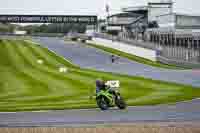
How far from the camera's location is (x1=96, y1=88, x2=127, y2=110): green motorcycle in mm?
27375

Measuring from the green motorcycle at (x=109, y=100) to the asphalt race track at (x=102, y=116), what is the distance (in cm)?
33

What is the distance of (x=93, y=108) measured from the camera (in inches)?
1120

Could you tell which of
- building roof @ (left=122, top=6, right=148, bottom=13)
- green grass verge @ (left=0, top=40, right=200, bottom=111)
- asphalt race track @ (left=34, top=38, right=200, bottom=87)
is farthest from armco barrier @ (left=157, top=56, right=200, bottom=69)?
building roof @ (left=122, top=6, right=148, bottom=13)

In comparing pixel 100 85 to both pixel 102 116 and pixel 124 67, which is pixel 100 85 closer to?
pixel 102 116

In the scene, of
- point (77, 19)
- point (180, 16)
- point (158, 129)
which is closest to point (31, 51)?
point (180, 16)

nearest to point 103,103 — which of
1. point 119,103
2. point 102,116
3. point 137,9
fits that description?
point 119,103

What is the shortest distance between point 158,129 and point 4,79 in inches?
1421

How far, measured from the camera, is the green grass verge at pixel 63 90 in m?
30.8

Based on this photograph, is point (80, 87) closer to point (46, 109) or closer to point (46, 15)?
point (46, 109)

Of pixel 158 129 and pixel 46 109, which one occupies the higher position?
pixel 158 129

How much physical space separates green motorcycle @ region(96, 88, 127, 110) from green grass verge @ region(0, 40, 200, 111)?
5.40 feet

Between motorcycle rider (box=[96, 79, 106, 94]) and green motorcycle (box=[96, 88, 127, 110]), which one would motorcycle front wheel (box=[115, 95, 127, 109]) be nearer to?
green motorcycle (box=[96, 88, 127, 110])

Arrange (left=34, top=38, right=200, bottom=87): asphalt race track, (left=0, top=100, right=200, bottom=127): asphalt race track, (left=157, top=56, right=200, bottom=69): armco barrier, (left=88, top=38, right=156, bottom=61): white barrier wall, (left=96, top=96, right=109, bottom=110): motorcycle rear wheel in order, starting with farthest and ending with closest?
(left=88, top=38, right=156, bottom=61): white barrier wall, (left=157, top=56, right=200, bottom=69): armco barrier, (left=34, top=38, right=200, bottom=87): asphalt race track, (left=96, top=96, right=109, bottom=110): motorcycle rear wheel, (left=0, top=100, right=200, bottom=127): asphalt race track

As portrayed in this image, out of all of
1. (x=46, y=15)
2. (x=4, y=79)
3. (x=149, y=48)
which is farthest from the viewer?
Result: (x=46, y=15)
